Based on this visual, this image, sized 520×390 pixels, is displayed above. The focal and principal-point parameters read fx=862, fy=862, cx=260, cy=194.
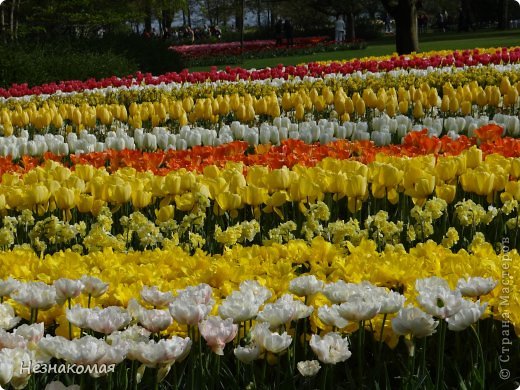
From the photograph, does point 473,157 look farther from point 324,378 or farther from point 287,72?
point 287,72

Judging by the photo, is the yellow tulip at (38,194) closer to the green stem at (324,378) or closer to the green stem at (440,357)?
the green stem at (324,378)

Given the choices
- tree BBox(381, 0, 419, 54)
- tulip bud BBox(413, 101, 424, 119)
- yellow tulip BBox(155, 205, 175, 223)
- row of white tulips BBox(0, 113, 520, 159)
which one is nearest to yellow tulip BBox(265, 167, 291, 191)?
yellow tulip BBox(155, 205, 175, 223)

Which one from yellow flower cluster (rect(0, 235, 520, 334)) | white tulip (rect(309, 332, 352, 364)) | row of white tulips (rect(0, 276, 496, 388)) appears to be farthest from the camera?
yellow flower cluster (rect(0, 235, 520, 334))

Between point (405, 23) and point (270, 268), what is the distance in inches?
878

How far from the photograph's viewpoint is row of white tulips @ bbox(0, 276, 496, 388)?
2.17 metres

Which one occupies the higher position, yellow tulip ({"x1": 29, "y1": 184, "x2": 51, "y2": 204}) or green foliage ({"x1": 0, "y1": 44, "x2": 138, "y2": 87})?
green foliage ({"x1": 0, "y1": 44, "x2": 138, "y2": 87})

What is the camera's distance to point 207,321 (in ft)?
7.77

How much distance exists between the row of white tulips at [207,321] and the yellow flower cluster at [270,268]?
0.68 ft

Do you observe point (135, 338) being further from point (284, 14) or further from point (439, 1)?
point (439, 1)

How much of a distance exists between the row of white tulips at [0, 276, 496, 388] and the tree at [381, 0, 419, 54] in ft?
74.2

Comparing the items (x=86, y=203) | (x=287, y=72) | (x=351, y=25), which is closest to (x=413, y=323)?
(x=86, y=203)

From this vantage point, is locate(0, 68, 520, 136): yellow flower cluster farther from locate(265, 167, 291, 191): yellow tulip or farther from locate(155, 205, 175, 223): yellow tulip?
locate(155, 205, 175, 223): yellow tulip

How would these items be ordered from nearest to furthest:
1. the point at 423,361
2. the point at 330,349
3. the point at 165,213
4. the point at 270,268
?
the point at 330,349
the point at 423,361
the point at 270,268
the point at 165,213

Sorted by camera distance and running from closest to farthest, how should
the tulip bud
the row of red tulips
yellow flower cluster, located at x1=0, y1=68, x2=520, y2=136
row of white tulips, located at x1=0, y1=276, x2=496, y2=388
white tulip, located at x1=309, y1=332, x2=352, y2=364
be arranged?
row of white tulips, located at x1=0, y1=276, x2=496, y2=388 < white tulip, located at x1=309, y1=332, x2=352, y2=364 < the tulip bud < yellow flower cluster, located at x1=0, y1=68, x2=520, y2=136 < the row of red tulips
